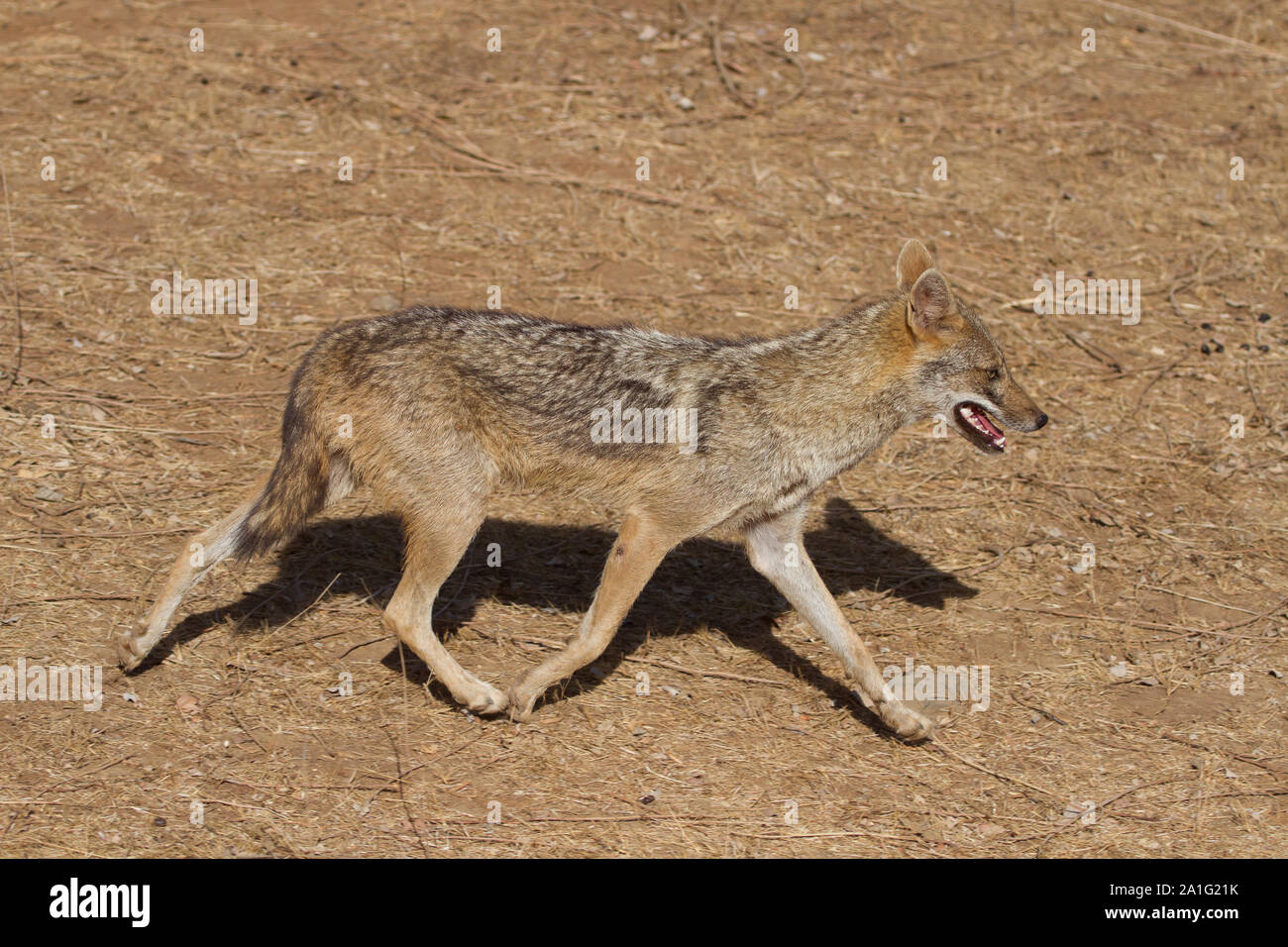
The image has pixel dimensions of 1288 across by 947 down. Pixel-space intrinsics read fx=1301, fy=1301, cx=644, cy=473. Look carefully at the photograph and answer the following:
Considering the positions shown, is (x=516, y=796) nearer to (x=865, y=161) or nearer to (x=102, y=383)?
(x=102, y=383)

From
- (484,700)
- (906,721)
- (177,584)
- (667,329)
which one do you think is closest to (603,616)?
(484,700)

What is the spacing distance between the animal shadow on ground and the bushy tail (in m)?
0.63

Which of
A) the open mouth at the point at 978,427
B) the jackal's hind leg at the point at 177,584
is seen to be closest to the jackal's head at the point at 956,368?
the open mouth at the point at 978,427

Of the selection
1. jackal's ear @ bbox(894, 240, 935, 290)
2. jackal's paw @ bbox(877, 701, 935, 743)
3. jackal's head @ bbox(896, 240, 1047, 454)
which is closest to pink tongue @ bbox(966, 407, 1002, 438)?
jackal's head @ bbox(896, 240, 1047, 454)

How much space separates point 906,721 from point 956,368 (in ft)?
5.49

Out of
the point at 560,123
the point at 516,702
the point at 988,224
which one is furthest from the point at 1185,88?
the point at 516,702

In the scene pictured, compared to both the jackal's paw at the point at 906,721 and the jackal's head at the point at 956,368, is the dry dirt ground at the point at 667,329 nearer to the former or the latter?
the jackal's paw at the point at 906,721

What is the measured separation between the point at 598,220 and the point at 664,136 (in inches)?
61.2

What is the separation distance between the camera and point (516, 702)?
5.84 metres

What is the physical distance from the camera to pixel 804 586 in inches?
246

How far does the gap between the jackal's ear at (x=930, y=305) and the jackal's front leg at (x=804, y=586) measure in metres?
1.04

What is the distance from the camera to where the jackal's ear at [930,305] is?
598 cm

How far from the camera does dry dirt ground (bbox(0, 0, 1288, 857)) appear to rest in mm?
5551

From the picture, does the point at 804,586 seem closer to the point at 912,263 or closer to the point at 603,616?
the point at 603,616
